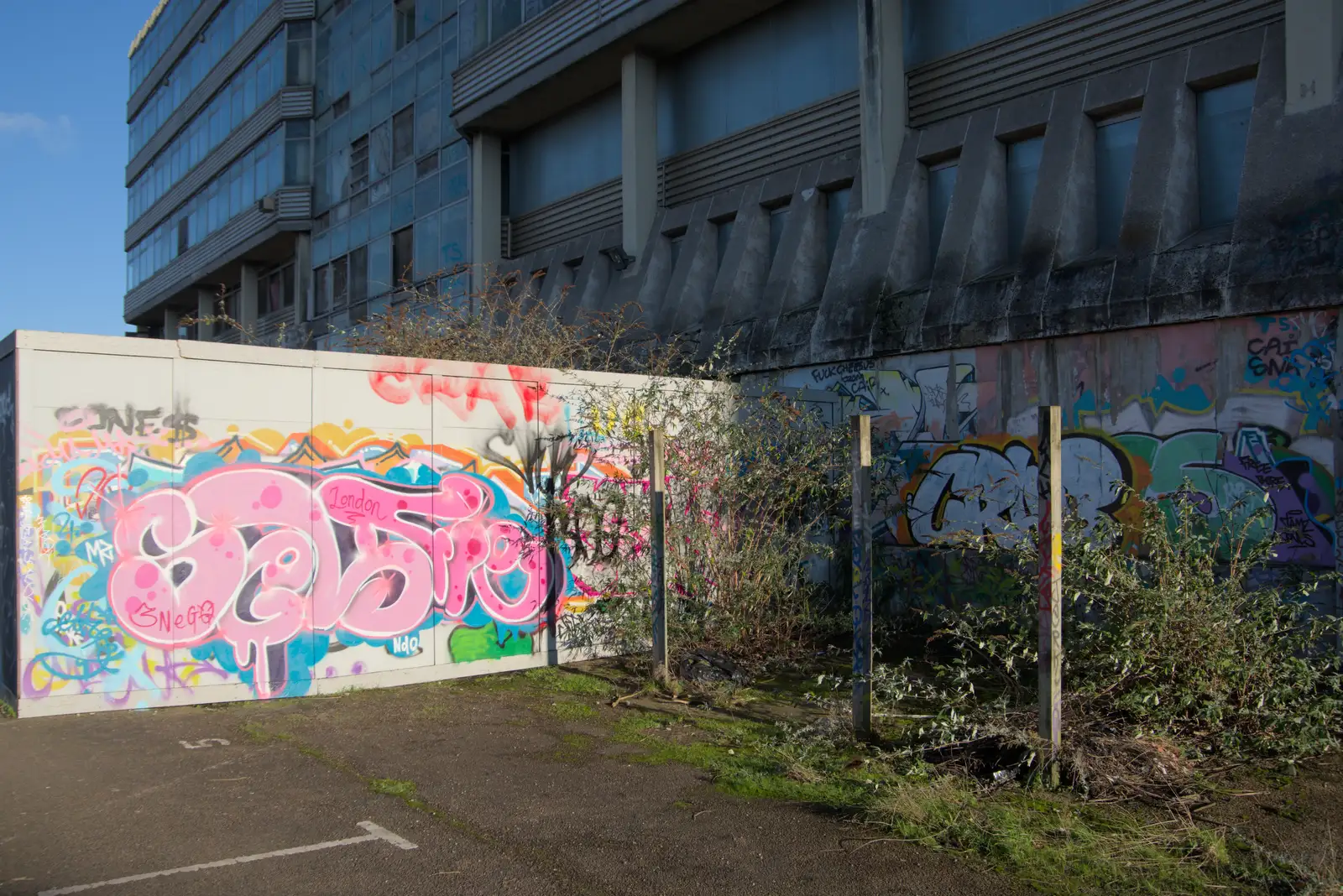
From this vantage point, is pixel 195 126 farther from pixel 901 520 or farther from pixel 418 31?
pixel 901 520

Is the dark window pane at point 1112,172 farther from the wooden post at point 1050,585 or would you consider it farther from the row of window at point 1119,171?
the wooden post at point 1050,585

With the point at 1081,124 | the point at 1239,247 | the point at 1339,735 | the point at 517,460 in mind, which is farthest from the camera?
the point at 1081,124

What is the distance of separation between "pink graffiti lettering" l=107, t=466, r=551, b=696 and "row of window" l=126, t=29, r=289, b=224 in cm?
2204

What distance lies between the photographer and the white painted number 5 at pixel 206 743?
6934 mm

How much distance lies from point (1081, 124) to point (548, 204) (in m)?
11.5

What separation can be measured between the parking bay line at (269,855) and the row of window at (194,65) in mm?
28327

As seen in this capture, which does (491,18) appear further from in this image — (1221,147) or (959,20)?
(1221,147)

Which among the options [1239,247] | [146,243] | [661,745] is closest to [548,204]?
[1239,247]

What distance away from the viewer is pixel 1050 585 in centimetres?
585

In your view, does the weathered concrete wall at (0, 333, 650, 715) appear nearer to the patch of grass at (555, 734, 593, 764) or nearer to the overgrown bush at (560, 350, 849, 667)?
the overgrown bush at (560, 350, 849, 667)

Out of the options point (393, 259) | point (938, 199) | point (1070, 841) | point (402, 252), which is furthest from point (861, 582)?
point (393, 259)

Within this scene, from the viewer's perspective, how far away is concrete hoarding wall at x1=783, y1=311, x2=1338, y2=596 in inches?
332

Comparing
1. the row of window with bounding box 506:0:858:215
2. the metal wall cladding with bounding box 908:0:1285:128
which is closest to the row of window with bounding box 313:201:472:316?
the row of window with bounding box 506:0:858:215

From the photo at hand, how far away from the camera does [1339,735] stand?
679 cm
